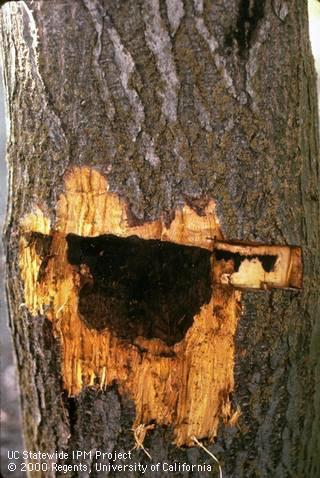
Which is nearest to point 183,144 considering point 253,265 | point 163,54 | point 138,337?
point 163,54

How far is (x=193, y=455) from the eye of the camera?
1.26m

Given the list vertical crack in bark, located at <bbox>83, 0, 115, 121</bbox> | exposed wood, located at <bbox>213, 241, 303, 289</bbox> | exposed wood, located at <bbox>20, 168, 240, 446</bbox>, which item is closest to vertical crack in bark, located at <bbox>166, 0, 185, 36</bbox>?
vertical crack in bark, located at <bbox>83, 0, 115, 121</bbox>

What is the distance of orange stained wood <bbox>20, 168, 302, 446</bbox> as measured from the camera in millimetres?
1188

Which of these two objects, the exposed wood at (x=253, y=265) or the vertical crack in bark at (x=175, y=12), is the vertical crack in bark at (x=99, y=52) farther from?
the exposed wood at (x=253, y=265)

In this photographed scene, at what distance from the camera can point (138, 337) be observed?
121 cm

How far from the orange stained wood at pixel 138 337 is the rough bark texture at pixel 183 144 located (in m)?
0.03

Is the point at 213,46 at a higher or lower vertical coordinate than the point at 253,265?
higher

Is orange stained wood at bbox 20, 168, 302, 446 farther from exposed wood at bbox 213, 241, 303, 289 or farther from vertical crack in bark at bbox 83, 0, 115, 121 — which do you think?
vertical crack in bark at bbox 83, 0, 115, 121

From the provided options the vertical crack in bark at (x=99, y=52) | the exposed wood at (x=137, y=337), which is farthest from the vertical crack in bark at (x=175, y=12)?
the exposed wood at (x=137, y=337)

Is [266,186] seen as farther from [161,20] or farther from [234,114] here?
[161,20]

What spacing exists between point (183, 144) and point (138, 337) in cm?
42

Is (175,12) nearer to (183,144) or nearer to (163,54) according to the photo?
(163,54)

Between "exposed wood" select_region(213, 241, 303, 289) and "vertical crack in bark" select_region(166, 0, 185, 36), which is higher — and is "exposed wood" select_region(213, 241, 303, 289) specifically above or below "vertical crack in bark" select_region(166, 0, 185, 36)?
below

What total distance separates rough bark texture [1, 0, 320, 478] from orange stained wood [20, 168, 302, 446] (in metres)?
0.03
